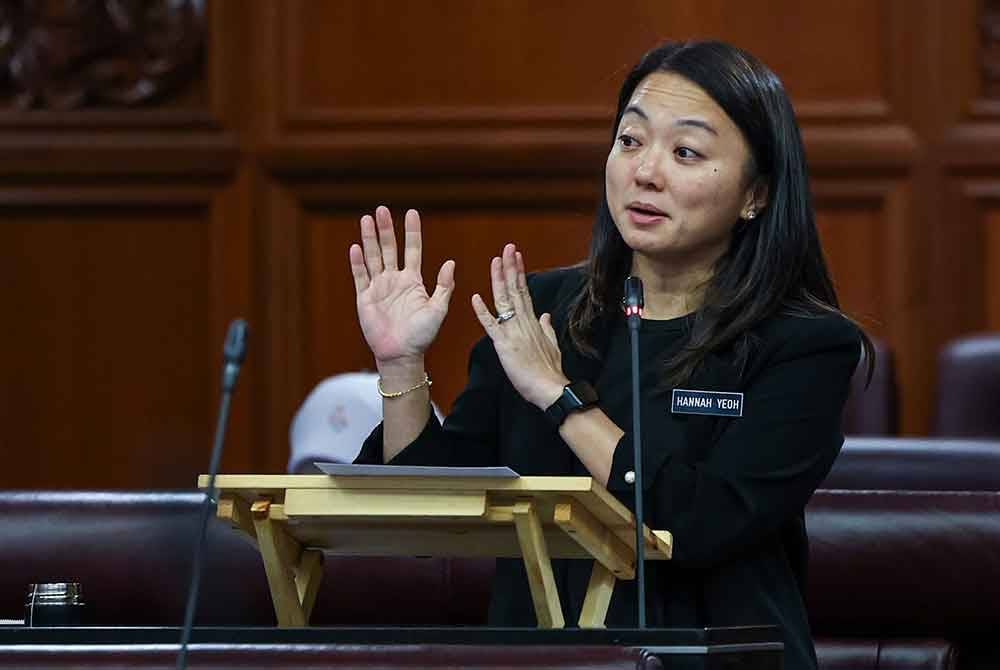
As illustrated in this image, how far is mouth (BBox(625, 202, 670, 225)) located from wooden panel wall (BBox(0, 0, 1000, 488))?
2235mm

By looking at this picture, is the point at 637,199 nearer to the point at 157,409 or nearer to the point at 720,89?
the point at 720,89

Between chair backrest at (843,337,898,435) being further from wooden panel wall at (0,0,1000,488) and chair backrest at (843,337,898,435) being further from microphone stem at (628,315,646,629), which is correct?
microphone stem at (628,315,646,629)

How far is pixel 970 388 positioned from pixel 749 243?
177cm

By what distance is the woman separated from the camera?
1.97m

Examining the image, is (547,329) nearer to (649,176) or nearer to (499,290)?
(499,290)

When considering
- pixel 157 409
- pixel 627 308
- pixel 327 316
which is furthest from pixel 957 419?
pixel 627 308

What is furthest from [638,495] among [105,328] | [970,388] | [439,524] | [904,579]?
[105,328]

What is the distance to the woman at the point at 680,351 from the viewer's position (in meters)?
1.97

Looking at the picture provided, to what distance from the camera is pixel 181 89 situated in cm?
449

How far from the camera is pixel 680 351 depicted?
2.07 meters

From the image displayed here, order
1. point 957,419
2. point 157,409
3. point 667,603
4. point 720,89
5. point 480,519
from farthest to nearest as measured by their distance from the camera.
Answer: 1. point 157,409
2. point 957,419
3. point 720,89
4. point 667,603
5. point 480,519

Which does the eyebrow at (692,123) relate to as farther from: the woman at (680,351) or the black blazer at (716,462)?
the black blazer at (716,462)

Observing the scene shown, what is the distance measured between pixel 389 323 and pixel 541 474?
236 mm

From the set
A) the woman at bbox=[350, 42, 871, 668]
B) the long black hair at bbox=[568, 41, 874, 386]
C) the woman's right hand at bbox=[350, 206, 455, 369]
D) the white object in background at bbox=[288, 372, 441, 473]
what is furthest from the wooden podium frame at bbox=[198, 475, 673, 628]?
the white object in background at bbox=[288, 372, 441, 473]
